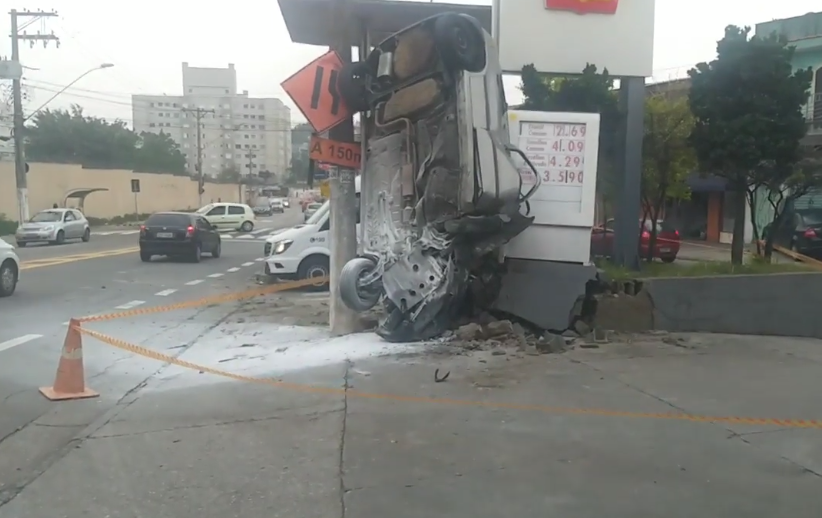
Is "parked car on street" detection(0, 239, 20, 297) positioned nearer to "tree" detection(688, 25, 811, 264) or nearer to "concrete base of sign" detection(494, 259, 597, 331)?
"concrete base of sign" detection(494, 259, 597, 331)

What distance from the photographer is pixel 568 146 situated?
9758 millimetres

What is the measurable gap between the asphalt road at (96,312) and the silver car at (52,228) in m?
7.18

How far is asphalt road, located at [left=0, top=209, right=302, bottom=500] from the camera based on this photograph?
7.70 metres

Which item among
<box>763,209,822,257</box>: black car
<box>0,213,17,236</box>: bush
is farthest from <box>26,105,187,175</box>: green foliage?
<box>763,209,822,257</box>: black car

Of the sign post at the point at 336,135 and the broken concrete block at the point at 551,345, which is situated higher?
the sign post at the point at 336,135

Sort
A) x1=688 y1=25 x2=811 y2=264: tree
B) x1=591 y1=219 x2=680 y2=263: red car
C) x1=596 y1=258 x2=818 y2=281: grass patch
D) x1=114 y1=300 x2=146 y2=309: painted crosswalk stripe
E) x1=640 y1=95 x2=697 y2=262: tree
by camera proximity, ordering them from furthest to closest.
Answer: x1=114 y1=300 x2=146 y2=309: painted crosswalk stripe
x1=591 y1=219 x2=680 y2=263: red car
x1=640 y1=95 x2=697 y2=262: tree
x1=688 y1=25 x2=811 y2=264: tree
x1=596 y1=258 x2=818 y2=281: grass patch

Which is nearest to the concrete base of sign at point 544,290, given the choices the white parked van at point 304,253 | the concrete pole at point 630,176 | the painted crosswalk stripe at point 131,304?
the concrete pole at point 630,176

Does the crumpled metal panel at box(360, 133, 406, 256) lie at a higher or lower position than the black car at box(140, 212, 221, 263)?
higher

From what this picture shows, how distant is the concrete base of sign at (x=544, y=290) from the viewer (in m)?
9.36

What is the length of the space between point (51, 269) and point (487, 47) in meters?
14.9

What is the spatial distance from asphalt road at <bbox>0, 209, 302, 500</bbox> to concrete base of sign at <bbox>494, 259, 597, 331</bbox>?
432 centimetres

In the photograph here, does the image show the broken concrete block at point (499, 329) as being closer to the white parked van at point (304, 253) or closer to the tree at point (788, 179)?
the tree at point (788, 179)

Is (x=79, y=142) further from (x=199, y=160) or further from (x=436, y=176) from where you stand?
(x=436, y=176)

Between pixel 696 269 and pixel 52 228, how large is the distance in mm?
28750
